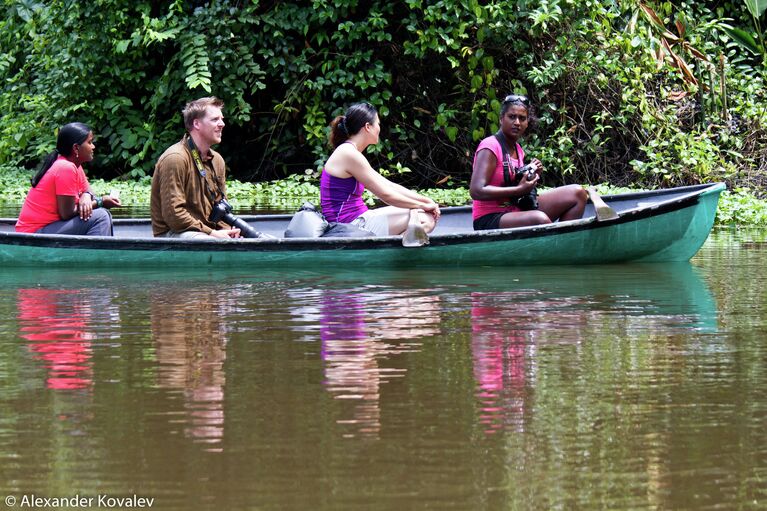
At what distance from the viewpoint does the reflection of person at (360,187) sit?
27.0 feet

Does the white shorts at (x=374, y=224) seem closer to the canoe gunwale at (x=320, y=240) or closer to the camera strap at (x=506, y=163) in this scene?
the canoe gunwale at (x=320, y=240)

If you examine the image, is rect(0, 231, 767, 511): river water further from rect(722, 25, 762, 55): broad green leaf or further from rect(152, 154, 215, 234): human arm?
rect(722, 25, 762, 55): broad green leaf

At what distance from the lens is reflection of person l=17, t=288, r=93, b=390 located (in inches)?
184

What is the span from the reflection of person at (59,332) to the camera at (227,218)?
1.53 m

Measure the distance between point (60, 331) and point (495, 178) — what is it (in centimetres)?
349

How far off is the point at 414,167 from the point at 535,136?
5.76 ft

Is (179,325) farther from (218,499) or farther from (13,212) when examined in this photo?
(13,212)

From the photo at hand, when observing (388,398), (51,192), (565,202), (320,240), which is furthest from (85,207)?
(388,398)

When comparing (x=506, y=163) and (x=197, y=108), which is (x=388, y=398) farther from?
(x=197, y=108)

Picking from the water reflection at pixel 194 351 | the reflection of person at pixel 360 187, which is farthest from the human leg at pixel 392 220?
the water reflection at pixel 194 351

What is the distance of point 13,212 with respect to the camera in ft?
42.4

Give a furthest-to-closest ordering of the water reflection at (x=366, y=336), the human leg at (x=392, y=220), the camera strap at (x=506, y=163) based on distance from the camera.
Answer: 1. the human leg at (x=392, y=220)
2. the camera strap at (x=506, y=163)
3. the water reflection at (x=366, y=336)

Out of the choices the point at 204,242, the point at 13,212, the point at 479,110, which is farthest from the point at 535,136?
the point at 204,242

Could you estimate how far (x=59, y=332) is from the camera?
18.6ft
